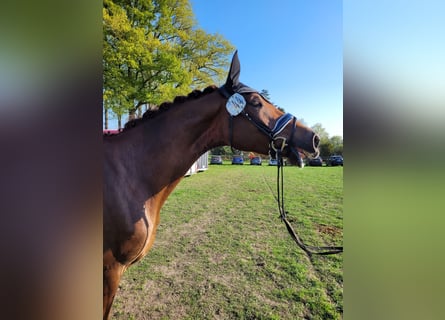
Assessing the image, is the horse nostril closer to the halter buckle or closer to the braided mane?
the halter buckle

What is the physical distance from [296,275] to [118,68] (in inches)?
282

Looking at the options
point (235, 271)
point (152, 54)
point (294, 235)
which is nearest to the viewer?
point (294, 235)

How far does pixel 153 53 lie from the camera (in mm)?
6949

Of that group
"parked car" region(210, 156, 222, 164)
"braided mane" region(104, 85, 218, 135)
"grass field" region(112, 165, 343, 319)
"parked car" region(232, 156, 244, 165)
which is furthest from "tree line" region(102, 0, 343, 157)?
"parked car" region(210, 156, 222, 164)

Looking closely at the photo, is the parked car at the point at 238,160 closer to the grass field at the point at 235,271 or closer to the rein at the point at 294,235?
the grass field at the point at 235,271

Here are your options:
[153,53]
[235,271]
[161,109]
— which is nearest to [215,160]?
[153,53]

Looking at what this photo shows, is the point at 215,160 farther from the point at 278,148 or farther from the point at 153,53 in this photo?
the point at 278,148

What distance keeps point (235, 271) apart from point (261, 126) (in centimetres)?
234

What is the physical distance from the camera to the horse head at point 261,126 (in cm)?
Answer: 171

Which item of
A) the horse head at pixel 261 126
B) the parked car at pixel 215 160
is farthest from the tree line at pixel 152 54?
the parked car at pixel 215 160
